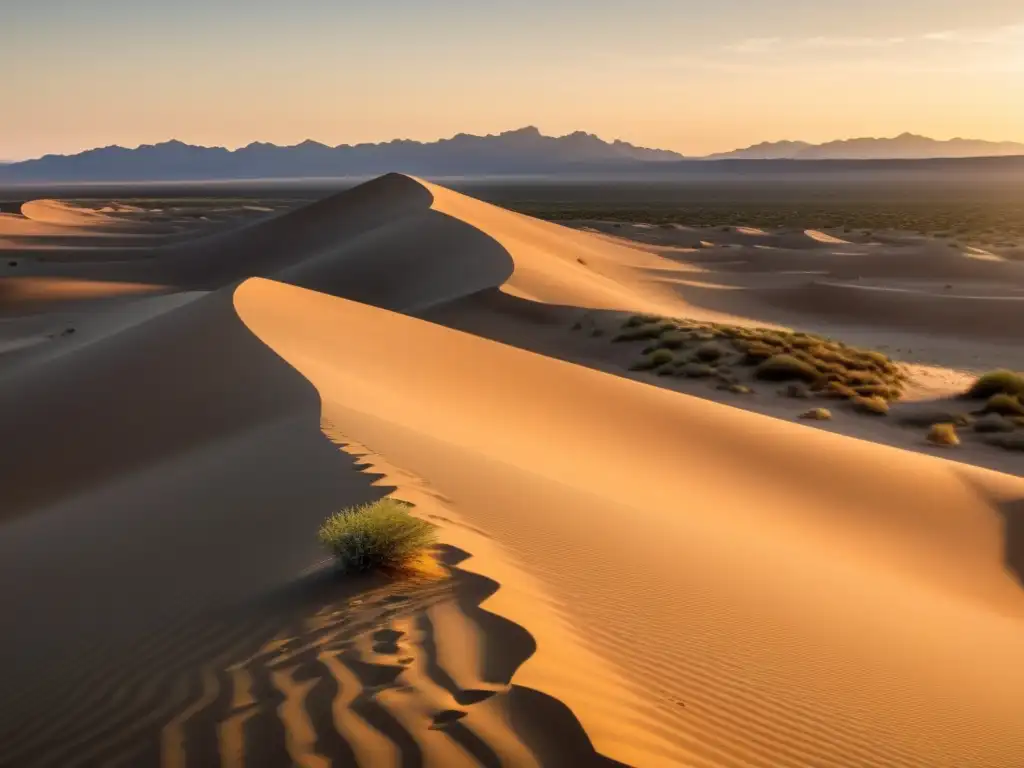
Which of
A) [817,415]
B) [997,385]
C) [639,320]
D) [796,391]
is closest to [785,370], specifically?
[796,391]

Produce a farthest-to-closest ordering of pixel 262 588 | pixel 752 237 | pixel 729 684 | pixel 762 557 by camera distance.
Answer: pixel 752 237
pixel 762 557
pixel 262 588
pixel 729 684

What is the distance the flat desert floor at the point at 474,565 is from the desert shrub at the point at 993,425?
0.62 feet

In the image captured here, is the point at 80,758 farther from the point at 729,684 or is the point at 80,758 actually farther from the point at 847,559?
the point at 847,559

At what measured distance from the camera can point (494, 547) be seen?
5.54 m

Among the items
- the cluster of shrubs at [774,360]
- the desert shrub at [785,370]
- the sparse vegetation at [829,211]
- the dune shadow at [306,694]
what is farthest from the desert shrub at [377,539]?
the sparse vegetation at [829,211]

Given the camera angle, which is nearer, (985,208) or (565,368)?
(565,368)

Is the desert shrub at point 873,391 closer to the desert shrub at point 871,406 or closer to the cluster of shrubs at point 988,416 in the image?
the desert shrub at point 871,406

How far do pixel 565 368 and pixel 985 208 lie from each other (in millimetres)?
88020

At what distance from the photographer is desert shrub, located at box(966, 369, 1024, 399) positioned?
16406 millimetres

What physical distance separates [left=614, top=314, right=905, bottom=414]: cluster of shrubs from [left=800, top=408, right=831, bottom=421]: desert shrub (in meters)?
1.02

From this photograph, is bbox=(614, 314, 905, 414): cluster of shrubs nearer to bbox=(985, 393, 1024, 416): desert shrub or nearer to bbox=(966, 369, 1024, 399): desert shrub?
bbox=(966, 369, 1024, 399): desert shrub

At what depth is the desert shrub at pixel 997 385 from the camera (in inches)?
646

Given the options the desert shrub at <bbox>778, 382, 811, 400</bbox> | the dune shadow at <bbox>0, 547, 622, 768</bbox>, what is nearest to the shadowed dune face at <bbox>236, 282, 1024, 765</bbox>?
the dune shadow at <bbox>0, 547, 622, 768</bbox>

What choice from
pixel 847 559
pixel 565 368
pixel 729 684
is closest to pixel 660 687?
pixel 729 684
